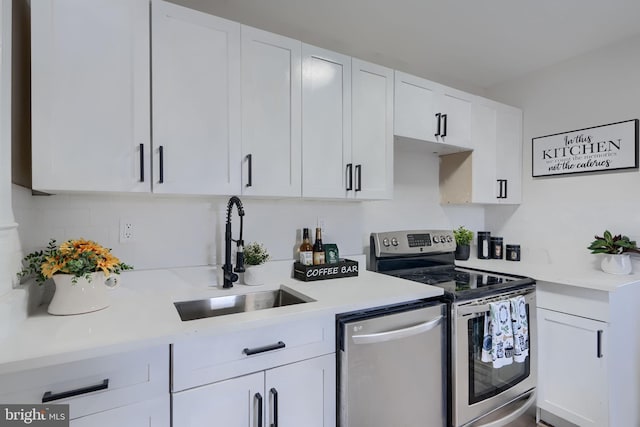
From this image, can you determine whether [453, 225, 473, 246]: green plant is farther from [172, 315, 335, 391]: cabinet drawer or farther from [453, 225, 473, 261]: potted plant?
[172, 315, 335, 391]: cabinet drawer

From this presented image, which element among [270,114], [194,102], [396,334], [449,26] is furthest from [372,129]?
[396,334]

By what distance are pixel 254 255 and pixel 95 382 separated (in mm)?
918

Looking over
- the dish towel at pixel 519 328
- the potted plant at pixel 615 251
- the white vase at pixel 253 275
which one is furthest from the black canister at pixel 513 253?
the white vase at pixel 253 275

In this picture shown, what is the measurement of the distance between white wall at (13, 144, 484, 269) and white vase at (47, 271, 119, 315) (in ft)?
0.99

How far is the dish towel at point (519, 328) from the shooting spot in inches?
74.3

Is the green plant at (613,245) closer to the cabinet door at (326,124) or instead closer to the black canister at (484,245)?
the black canister at (484,245)

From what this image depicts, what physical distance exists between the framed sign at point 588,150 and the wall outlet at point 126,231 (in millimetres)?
3039

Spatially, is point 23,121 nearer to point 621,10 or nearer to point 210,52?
point 210,52

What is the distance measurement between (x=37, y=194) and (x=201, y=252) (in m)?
0.77

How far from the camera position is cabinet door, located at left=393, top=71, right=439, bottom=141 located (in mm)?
2092

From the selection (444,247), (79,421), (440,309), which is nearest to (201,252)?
(79,421)

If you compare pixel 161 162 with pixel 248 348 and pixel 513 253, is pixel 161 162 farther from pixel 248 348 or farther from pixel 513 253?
pixel 513 253

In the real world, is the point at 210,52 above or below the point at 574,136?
above

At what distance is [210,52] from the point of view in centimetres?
151
